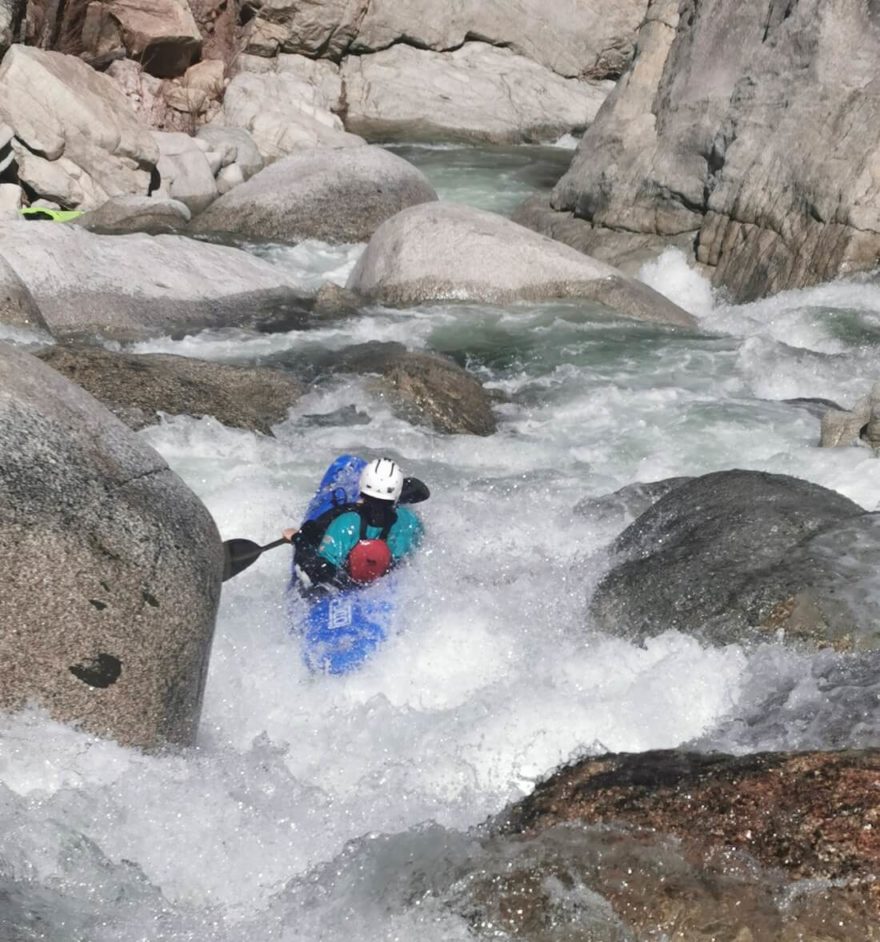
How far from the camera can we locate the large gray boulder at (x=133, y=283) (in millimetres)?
9125

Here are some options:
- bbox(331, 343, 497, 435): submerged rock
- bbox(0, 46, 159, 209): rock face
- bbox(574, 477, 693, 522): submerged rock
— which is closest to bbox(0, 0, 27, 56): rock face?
bbox(0, 46, 159, 209): rock face

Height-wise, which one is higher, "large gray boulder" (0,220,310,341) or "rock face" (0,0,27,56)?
"rock face" (0,0,27,56)

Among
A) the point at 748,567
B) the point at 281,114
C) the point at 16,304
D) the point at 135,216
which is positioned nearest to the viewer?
the point at 748,567

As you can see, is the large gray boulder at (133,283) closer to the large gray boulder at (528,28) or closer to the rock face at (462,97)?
the rock face at (462,97)

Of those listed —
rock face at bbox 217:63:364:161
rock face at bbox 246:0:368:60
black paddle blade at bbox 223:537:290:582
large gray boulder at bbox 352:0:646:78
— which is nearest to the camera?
black paddle blade at bbox 223:537:290:582

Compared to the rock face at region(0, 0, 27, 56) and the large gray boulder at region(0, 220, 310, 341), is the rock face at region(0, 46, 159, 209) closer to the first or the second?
the rock face at region(0, 0, 27, 56)

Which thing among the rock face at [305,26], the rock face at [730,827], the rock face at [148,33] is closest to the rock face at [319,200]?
the rock face at [148,33]

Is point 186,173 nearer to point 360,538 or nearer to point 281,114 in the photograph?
point 281,114

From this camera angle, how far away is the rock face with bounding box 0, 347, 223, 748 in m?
3.85

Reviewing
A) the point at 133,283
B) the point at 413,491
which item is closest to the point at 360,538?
the point at 413,491

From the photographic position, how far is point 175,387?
746cm

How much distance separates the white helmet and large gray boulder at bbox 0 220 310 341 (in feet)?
12.8

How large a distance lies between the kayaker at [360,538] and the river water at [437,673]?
201 mm

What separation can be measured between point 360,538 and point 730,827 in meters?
3.16
